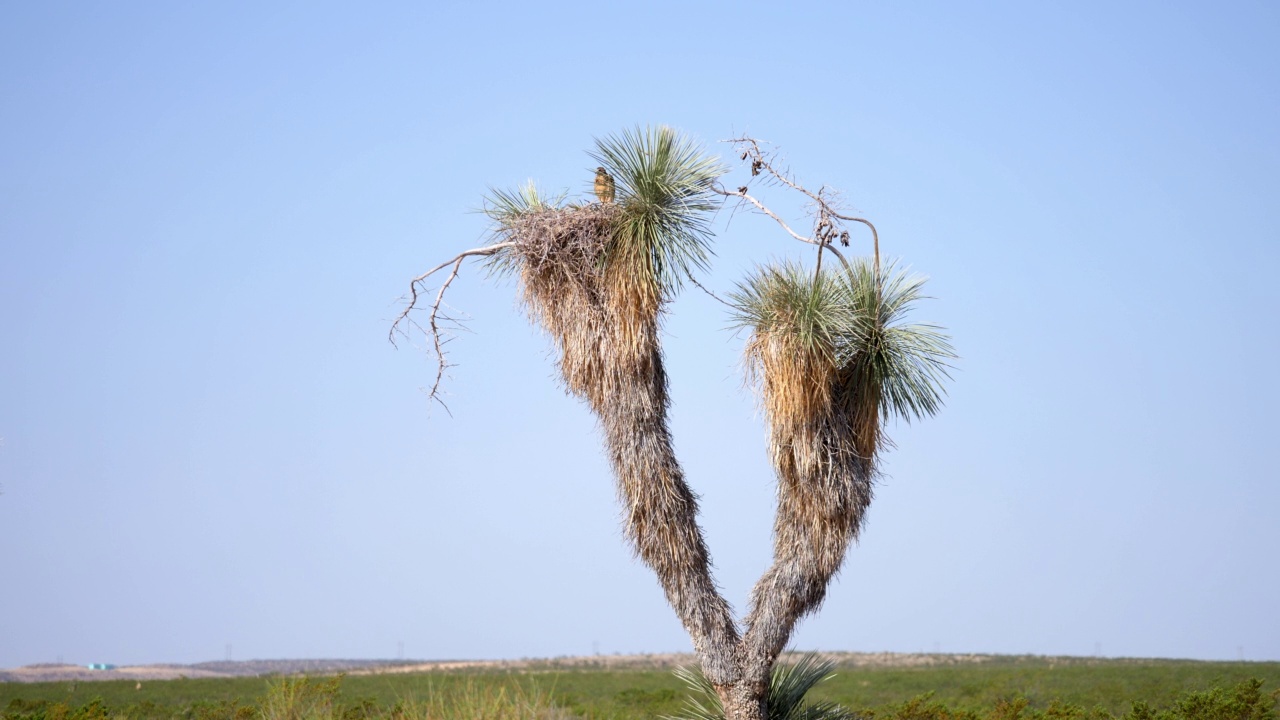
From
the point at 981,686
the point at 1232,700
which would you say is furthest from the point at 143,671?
the point at 1232,700

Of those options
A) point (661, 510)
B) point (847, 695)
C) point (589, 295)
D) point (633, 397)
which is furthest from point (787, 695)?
point (847, 695)

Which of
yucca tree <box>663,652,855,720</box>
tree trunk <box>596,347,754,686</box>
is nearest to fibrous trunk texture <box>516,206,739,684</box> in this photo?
tree trunk <box>596,347,754,686</box>

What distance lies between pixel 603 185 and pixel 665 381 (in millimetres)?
2243

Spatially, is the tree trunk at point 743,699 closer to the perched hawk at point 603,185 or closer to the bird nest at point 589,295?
the bird nest at point 589,295

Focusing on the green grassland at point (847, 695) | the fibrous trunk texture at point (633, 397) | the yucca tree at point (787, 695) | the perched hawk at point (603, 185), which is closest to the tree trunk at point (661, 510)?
the fibrous trunk texture at point (633, 397)

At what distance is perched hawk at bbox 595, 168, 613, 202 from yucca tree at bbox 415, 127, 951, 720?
18 centimetres

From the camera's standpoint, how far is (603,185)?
12609mm

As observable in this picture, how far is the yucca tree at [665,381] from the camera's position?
11.9 metres

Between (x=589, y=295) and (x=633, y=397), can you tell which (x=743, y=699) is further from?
(x=589, y=295)

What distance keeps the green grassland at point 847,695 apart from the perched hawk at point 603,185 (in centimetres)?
622

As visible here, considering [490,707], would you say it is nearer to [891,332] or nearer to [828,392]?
[828,392]

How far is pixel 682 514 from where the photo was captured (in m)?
12.0

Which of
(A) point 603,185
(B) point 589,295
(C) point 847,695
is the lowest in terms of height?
(C) point 847,695

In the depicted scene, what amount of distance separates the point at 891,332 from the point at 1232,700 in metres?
12.2
